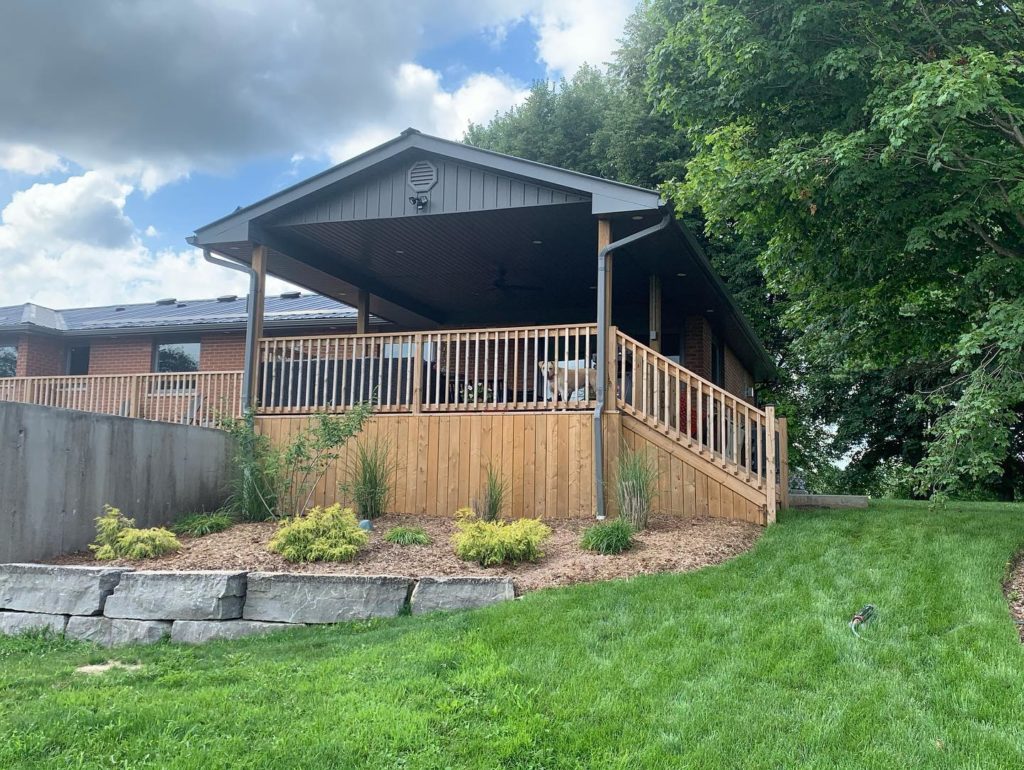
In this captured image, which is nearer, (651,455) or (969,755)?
(969,755)

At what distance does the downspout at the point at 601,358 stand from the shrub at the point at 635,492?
653mm

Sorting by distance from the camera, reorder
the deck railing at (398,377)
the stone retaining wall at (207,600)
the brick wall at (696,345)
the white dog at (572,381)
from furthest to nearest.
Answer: the brick wall at (696,345) → the deck railing at (398,377) → the white dog at (572,381) → the stone retaining wall at (207,600)

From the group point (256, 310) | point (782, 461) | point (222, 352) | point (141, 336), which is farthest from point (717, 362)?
point (141, 336)

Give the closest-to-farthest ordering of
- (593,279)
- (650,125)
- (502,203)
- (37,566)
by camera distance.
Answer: (37,566) < (502,203) < (593,279) < (650,125)

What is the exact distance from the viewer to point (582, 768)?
3037 mm

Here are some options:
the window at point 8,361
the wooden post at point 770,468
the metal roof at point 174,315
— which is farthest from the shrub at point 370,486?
the window at point 8,361

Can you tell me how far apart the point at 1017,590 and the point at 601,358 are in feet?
13.8

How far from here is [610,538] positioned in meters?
6.38

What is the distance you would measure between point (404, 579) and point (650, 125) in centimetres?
1715

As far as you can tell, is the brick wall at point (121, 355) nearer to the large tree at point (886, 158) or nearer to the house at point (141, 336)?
the house at point (141, 336)

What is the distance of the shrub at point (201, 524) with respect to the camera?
25.5 ft

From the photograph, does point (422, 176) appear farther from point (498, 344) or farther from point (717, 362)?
point (717, 362)

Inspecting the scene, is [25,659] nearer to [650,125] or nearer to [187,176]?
[187,176]

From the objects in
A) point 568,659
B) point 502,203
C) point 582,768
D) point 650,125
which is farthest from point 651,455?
point 650,125
